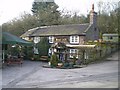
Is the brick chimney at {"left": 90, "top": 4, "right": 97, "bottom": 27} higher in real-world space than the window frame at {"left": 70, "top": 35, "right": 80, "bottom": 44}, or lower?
higher

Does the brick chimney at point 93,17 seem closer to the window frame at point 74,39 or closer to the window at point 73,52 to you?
the window frame at point 74,39

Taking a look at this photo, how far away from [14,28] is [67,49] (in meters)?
9.41

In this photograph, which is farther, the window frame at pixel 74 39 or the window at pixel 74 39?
the window at pixel 74 39

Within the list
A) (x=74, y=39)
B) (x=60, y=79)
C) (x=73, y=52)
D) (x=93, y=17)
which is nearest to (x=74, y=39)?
(x=74, y=39)

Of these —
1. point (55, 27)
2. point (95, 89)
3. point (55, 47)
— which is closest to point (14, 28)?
point (55, 27)

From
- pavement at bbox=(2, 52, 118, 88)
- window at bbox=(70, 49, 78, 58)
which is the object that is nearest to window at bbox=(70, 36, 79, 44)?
window at bbox=(70, 49, 78, 58)

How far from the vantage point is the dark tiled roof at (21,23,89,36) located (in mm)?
33375

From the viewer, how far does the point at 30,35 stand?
36438 millimetres

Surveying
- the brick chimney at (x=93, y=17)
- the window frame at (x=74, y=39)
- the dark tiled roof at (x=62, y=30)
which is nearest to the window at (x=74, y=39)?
the window frame at (x=74, y=39)

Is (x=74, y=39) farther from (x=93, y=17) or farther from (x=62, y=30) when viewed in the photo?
(x=93, y=17)

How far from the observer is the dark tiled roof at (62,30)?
109 ft

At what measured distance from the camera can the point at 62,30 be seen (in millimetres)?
34938

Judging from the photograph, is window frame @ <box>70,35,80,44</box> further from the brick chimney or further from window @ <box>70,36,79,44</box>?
the brick chimney

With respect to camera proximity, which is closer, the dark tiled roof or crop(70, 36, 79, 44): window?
crop(70, 36, 79, 44): window
